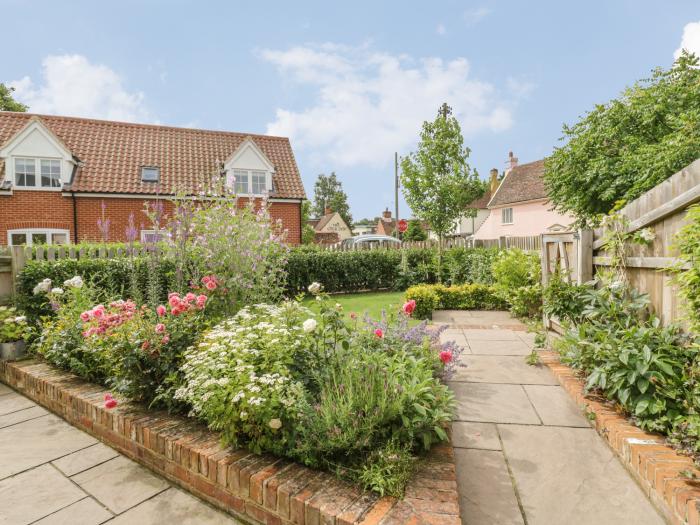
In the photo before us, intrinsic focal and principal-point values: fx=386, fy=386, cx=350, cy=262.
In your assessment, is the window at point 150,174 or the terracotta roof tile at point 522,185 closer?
the window at point 150,174

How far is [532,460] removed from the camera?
243cm

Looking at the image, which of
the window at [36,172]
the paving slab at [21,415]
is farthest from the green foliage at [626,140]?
the window at [36,172]

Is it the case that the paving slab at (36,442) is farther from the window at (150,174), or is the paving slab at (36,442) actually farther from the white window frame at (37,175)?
the window at (150,174)

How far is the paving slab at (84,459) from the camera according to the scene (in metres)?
2.57

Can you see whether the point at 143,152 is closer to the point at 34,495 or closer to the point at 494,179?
the point at 34,495

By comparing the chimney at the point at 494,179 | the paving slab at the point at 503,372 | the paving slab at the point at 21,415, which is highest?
the chimney at the point at 494,179

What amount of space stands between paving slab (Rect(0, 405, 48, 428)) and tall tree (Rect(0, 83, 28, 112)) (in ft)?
88.7

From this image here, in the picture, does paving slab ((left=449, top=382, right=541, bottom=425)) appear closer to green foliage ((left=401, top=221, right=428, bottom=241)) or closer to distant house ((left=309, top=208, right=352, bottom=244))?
green foliage ((left=401, top=221, right=428, bottom=241))

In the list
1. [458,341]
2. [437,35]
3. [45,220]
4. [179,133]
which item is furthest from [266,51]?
[179,133]

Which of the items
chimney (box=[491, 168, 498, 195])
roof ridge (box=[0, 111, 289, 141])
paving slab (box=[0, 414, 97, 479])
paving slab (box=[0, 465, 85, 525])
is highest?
chimney (box=[491, 168, 498, 195])

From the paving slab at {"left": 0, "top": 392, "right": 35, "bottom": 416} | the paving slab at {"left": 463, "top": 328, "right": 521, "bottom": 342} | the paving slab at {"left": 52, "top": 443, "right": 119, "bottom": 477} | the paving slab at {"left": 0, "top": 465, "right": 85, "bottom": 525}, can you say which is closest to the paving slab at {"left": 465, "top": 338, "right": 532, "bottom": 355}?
the paving slab at {"left": 463, "top": 328, "right": 521, "bottom": 342}

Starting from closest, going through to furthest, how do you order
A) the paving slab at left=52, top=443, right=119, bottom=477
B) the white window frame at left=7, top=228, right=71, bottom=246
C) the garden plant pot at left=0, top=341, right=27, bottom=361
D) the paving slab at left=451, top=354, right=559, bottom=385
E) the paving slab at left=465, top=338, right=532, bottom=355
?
the paving slab at left=52, top=443, right=119, bottom=477 → the paving slab at left=451, top=354, right=559, bottom=385 → the garden plant pot at left=0, top=341, right=27, bottom=361 → the paving slab at left=465, top=338, right=532, bottom=355 → the white window frame at left=7, top=228, right=71, bottom=246

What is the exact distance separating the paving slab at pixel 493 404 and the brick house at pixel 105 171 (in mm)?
9900

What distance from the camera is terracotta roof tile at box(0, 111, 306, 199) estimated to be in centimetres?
1546
